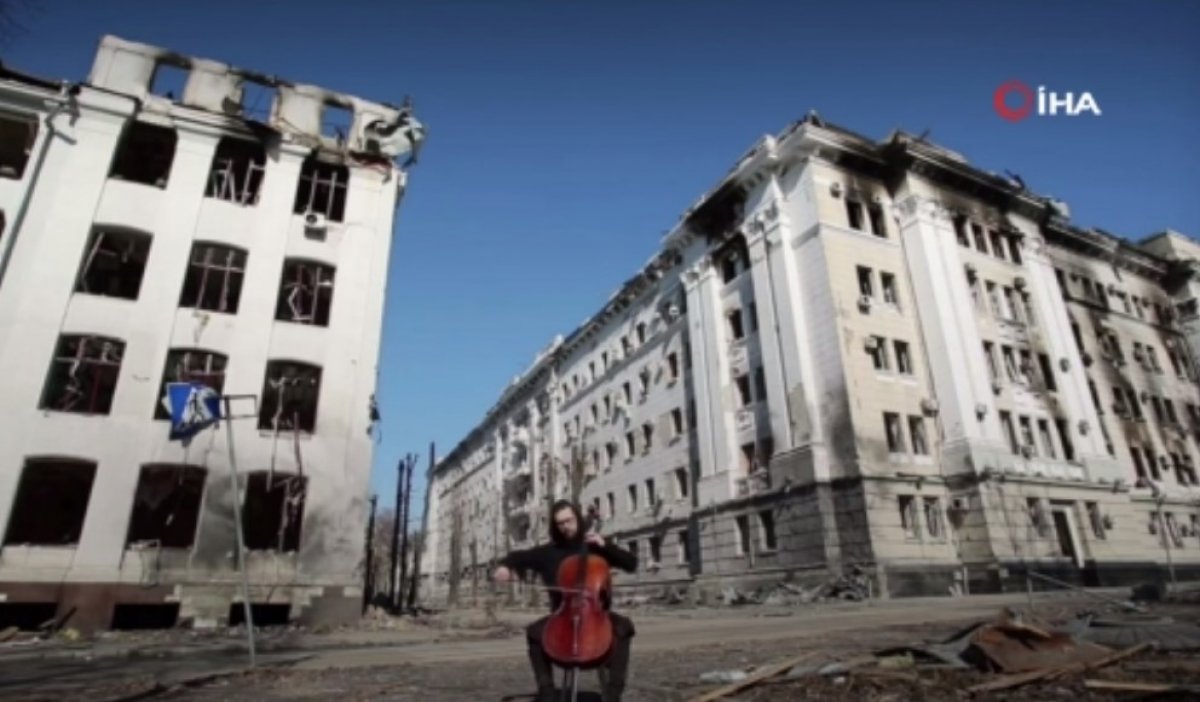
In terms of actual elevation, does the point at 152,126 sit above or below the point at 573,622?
above

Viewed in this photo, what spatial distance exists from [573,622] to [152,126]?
20.9 meters

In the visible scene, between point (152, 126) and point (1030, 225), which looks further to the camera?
point (1030, 225)

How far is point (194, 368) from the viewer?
637 inches

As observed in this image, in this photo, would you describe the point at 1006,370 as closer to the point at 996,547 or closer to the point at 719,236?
the point at 996,547

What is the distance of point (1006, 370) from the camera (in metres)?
27.0

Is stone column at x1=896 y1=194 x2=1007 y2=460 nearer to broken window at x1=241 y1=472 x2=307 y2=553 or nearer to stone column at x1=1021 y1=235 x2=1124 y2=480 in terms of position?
stone column at x1=1021 y1=235 x2=1124 y2=480

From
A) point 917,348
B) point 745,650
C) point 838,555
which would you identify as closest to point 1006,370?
point 917,348

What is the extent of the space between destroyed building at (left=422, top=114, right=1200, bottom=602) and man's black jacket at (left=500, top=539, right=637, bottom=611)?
1937cm

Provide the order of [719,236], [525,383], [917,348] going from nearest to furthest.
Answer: [917,348], [719,236], [525,383]

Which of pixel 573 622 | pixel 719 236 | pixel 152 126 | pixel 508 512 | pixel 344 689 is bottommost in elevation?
pixel 344 689

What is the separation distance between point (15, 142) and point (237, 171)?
19.2 feet

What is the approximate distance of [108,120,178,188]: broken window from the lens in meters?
18.1

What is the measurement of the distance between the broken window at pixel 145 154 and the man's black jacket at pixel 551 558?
1912 centimetres

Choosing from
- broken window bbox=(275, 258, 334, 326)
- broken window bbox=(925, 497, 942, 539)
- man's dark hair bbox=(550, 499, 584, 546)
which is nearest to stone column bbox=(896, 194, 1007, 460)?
broken window bbox=(925, 497, 942, 539)
